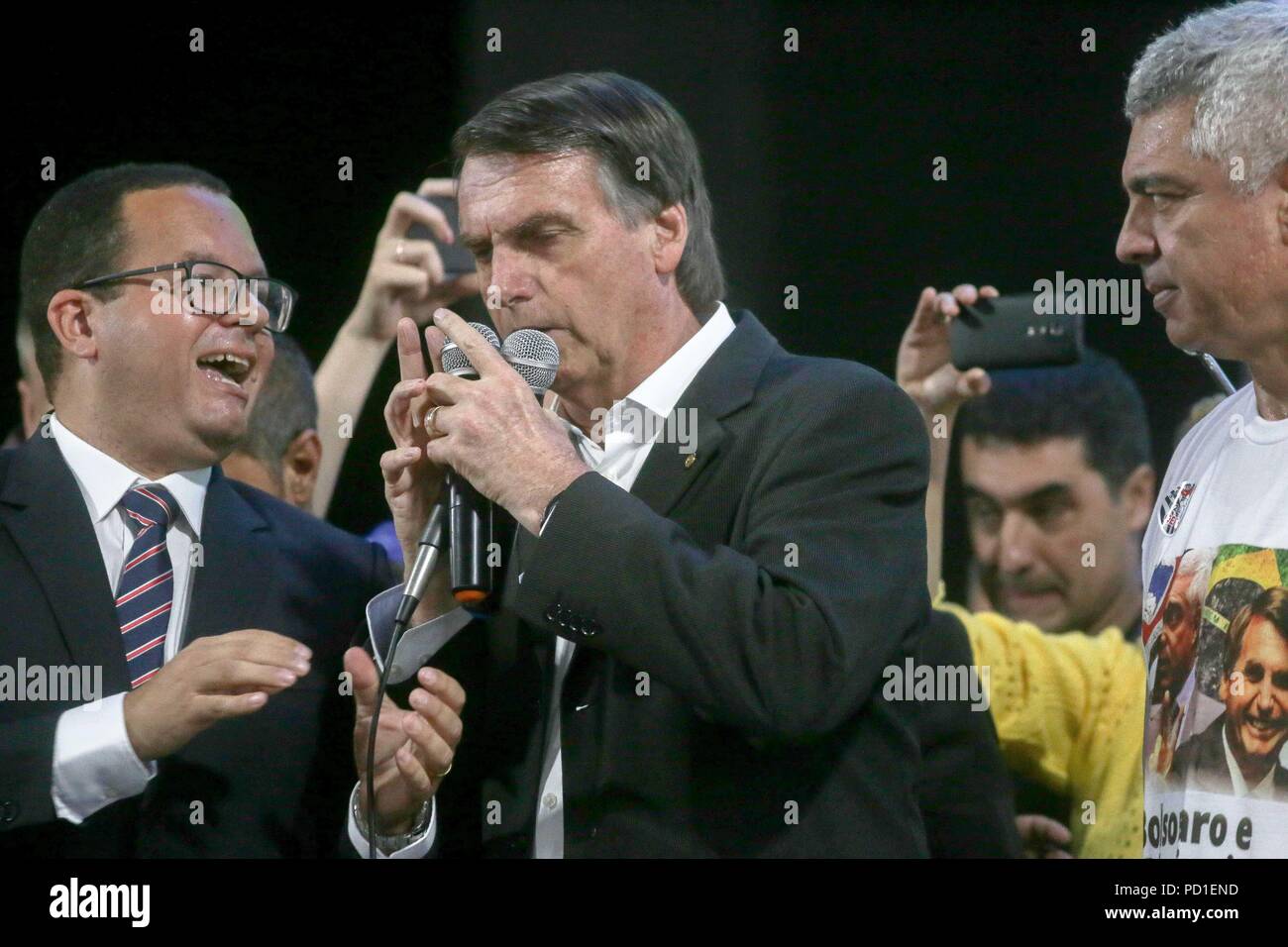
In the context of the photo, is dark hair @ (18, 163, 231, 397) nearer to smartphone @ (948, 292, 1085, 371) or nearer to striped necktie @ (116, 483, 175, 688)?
striped necktie @ (116, 483, 175, 688)

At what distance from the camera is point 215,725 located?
2371 millimetres

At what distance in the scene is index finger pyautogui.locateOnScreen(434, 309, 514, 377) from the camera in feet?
6.65

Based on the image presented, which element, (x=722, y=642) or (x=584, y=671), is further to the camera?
(x=584, y=671)

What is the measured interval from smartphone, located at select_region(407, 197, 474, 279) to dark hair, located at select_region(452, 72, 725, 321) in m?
0.54

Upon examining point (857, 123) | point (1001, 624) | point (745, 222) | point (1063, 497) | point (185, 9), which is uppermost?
point (185, 9)

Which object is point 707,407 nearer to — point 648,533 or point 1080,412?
point 648,533

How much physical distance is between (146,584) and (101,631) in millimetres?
106

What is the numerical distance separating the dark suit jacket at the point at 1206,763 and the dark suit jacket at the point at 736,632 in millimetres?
354

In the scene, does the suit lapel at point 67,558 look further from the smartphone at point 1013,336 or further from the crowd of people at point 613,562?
the smartphone at point 1013,336

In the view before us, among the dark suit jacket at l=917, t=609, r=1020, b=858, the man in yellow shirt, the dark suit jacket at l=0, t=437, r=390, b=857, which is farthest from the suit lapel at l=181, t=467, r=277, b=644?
the man in yellow shirt

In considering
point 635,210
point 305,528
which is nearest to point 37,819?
point 305,528

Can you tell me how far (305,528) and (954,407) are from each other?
1189 mm

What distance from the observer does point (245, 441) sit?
309 cm

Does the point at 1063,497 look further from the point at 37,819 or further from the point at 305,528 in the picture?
the point at 37,819
